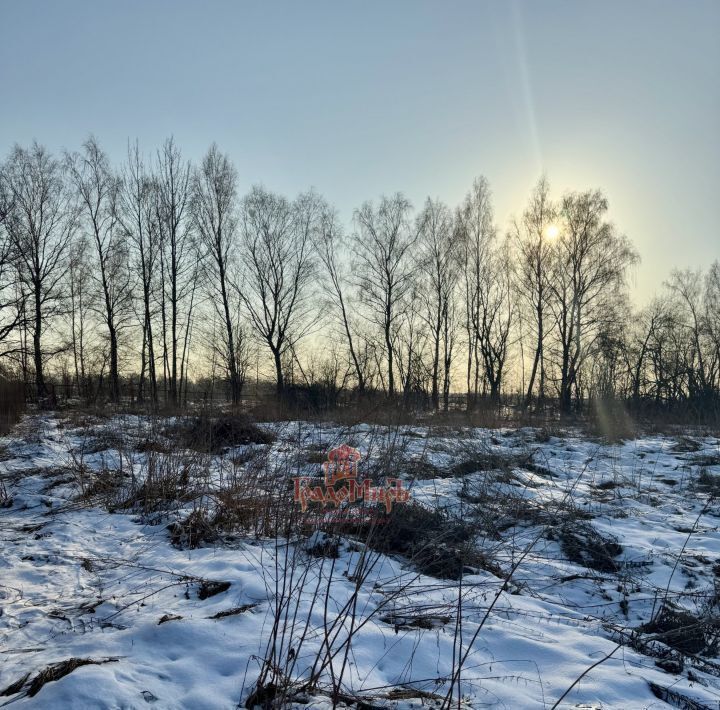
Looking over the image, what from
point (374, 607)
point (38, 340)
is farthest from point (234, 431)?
point (38, 340)

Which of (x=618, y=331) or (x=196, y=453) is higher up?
(x=618, y=331)

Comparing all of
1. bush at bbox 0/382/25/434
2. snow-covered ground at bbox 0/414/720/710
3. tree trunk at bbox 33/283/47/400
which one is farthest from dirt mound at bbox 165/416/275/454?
tree trunk at bbox 33/283/47/400

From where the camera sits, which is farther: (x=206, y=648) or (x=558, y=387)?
(x=558, y=387)

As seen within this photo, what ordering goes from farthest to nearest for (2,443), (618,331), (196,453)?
(618,331) < (2,443) < (196,453)

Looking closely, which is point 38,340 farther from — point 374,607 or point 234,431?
point 374,607

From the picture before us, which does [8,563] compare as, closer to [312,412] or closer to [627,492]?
[312,412]

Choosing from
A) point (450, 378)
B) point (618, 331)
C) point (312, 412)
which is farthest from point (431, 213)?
point (312, 412)

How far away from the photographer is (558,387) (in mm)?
25156

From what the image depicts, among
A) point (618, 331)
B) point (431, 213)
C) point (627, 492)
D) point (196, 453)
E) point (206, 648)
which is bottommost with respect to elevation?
point (627, 492)

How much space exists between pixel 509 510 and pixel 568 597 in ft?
4.73

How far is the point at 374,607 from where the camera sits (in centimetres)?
240

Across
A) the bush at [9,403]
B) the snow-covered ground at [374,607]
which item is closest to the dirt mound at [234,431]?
the snow-covered ground at [374,607]

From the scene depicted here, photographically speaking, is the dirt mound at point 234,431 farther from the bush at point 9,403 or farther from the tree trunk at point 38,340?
the tree trunk at point 38,340

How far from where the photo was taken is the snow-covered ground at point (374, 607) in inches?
67.6
